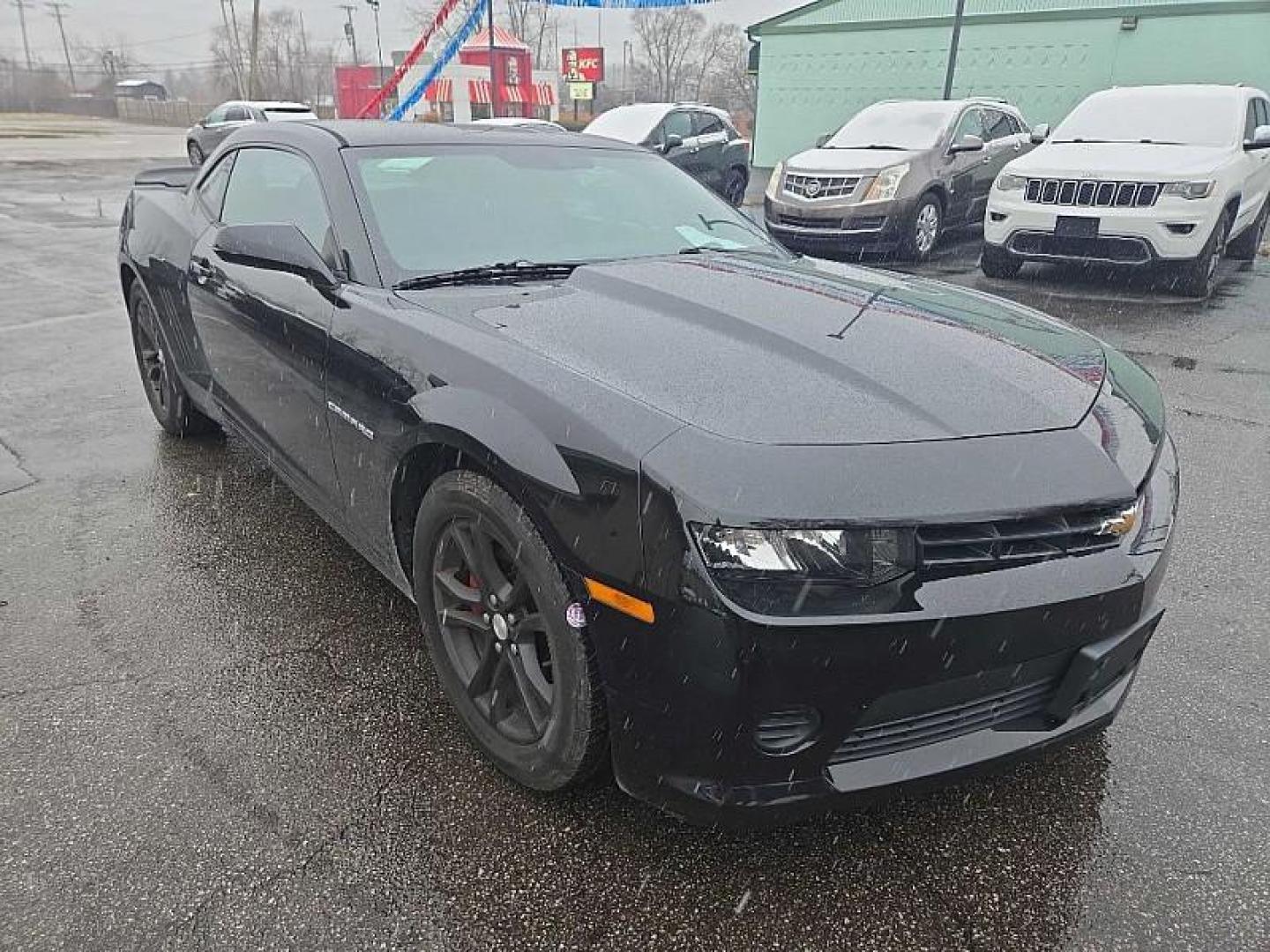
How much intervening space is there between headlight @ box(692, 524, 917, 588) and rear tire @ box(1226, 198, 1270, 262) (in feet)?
31.6

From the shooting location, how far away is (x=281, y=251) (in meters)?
2.72

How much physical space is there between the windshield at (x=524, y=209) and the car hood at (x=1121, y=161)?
215 inches

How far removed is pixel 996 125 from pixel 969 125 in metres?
0.81

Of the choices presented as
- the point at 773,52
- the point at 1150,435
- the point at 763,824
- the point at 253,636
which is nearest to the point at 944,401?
the point at 1150,435

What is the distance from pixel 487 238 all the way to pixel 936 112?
9219mm

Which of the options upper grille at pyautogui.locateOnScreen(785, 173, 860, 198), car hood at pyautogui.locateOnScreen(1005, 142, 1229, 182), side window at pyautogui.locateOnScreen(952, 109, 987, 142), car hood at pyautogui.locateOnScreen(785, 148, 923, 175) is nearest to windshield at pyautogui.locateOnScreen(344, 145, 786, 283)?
car hood at pyautogui.locateOnScreen(1005, 142, 1229, 182)

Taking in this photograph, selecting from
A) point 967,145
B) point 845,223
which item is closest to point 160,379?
point 845,223

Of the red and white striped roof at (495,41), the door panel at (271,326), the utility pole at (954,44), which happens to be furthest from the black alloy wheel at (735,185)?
the red and white striped roof at (495,41)

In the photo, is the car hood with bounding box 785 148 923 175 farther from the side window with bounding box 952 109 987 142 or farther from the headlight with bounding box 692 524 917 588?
the headlight with bounding box 692 524 917 588

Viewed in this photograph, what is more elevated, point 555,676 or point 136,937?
point 555,676

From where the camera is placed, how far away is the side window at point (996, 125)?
10859mm

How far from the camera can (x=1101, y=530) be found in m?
1.82

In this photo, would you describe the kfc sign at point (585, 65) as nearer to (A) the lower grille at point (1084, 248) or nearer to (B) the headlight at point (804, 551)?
(A) the lower grille at point (1084, 248)

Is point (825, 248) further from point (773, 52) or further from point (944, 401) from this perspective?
point (773, 52)
